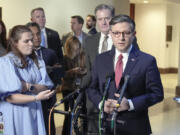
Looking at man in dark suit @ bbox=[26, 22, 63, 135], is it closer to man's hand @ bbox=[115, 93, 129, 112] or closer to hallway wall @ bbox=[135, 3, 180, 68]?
man's hand @ bbox=[115, 93, 129, 112]

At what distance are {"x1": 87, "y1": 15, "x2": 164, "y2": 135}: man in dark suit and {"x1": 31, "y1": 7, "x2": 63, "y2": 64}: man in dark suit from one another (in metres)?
2.75

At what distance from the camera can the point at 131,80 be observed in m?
2.22

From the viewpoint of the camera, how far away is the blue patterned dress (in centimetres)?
257

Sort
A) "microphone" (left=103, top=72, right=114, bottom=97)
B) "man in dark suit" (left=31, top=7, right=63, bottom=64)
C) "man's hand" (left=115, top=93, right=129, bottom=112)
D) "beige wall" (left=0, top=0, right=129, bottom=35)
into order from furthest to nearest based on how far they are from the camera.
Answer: "beige wall" (left=0, top=0, right=129, bottom=35) < "man in dark suit" (left=31, top=7, right=63, bottom=64) < "man's hand" (left=115, top=93, right=129, bottom=112) < "microphone" (left=103, top=72, right=114, bottom=97)

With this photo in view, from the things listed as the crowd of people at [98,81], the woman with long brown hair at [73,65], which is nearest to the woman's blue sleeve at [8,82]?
the crowd of people at [98,81]

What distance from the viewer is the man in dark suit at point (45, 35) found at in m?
5.01

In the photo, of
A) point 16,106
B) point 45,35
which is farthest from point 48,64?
point 45,35

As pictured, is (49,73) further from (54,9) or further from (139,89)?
(54,9)

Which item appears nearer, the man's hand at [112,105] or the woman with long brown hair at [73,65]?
the man's hand at [112,105]

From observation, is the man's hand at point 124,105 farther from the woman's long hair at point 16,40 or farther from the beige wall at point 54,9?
the beige wall at point 54,9

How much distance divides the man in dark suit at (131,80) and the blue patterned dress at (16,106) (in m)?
0.60

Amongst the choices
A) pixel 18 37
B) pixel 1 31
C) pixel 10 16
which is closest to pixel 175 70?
pixel 10 16

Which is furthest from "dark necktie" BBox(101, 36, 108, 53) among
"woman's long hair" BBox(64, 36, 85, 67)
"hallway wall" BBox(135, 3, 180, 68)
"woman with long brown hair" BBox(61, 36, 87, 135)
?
"hallway wall" BBox(135, 3, 180, 68)

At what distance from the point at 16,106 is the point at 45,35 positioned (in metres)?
2.57
